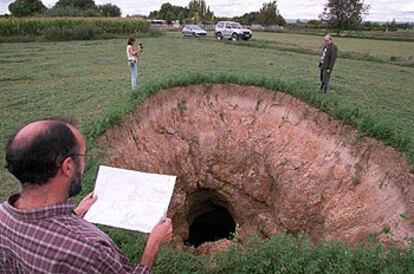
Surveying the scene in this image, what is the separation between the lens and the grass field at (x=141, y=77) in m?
10.2

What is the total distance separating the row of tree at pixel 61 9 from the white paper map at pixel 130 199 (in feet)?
156

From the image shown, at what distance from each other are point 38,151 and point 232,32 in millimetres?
32563

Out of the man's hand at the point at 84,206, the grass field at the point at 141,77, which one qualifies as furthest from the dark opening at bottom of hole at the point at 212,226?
the man's hand at the point at 84,206

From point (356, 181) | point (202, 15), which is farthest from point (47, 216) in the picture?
point (202, 15)

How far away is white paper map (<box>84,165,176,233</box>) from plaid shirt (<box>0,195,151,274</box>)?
1.94 feet

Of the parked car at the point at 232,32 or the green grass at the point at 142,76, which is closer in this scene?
the green grass at the point at 142,76

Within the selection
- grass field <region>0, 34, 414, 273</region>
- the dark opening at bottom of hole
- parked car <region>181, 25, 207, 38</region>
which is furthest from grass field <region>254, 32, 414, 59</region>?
the dark opening at bottom of hole

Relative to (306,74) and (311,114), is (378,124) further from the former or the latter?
(306,74)

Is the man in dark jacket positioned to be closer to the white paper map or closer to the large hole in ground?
the large hole in ground

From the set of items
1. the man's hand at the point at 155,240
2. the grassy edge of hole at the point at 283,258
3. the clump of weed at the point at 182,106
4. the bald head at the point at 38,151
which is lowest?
the grassy edge of hole at the point at 283,258

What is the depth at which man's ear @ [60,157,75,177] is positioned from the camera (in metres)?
1.91

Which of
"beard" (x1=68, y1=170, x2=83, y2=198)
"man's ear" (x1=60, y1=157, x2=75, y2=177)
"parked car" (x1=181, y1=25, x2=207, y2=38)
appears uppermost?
"man's ear" (x1=60, y1=157, x2=75, y2=177)

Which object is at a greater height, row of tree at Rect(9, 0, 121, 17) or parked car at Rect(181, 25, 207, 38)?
row of tree at Rect(9, 0, 121, 17)

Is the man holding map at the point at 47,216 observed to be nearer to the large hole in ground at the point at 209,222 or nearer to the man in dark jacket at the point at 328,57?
the large hole in ground at the point at 209,222
